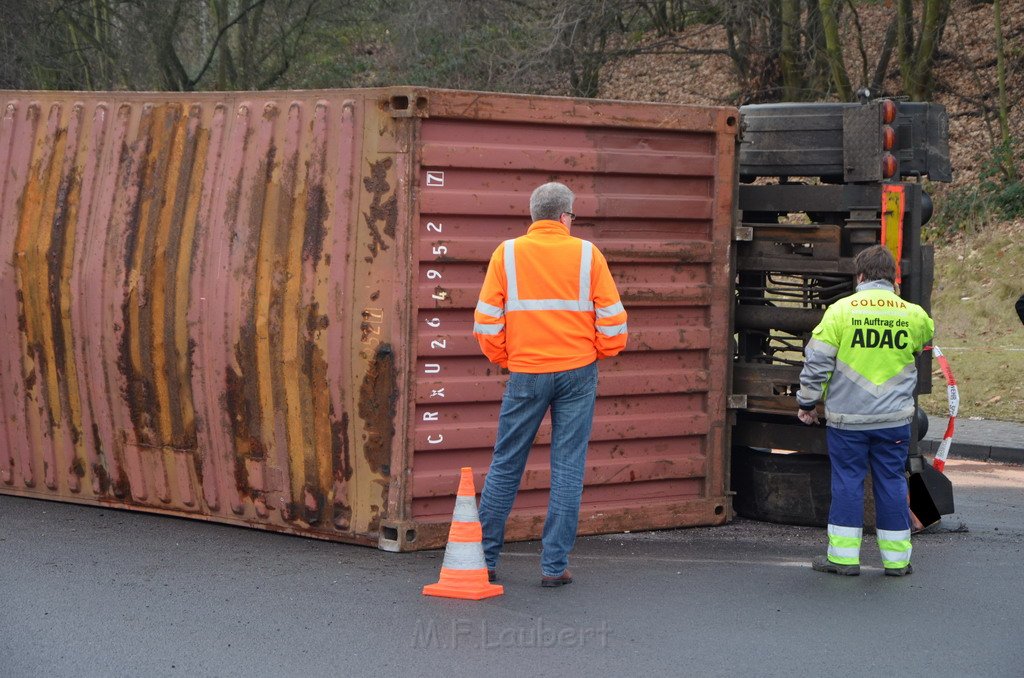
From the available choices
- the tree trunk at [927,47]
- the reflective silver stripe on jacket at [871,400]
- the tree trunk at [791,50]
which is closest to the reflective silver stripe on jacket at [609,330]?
the reflective silver stripe on jacket at [871,400]

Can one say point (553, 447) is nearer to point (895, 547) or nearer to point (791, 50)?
point (895, 547)

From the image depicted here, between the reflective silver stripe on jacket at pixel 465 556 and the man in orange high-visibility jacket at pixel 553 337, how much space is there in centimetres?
31

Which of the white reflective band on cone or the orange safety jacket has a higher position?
the orange safety jacket

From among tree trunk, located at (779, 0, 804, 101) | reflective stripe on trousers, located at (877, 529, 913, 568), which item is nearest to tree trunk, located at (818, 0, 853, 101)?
tree trunk, located at (779, 0, 804, 101)

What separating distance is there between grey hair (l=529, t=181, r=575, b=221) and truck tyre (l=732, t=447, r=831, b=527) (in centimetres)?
263

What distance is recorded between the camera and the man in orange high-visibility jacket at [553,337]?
6375 millimetres

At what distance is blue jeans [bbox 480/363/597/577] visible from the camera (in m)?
6.42

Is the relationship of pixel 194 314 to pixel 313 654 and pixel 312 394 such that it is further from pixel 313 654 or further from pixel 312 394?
pixel 313 654

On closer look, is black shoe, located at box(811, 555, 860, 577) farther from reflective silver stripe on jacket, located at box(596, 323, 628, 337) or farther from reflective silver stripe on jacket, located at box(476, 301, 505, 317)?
reflective silver stripe on jacket, located at box(476, 301, 505, 317)

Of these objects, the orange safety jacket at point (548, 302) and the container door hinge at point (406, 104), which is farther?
the container door hinge at point (406, 104)

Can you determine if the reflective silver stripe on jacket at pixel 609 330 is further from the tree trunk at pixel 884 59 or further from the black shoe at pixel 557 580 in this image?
the tree trunk at pixel 884 59

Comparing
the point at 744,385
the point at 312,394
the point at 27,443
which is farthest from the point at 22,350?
the point at 744,385

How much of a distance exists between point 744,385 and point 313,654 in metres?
3.65

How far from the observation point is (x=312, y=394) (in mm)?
7348
